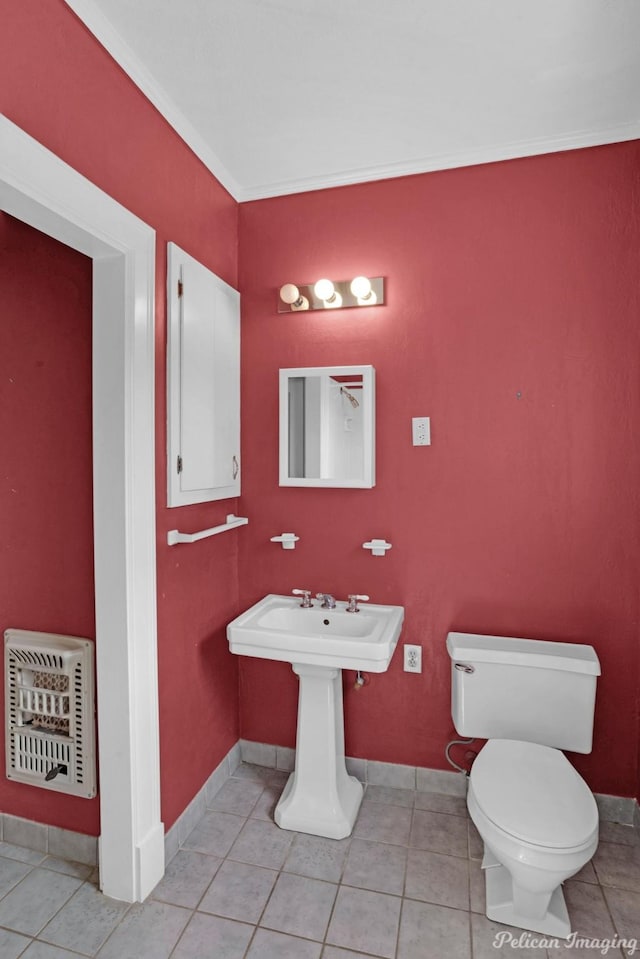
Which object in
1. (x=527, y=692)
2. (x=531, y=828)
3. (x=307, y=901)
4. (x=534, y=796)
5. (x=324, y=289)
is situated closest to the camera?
(x=531, y=828)

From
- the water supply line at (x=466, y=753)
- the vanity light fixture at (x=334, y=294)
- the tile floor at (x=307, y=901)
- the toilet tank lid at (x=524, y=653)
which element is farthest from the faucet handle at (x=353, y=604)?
the vanity light fixture at (x=334, y=294)

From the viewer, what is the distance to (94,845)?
5.76 ft

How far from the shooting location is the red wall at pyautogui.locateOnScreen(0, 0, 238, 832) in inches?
49.8

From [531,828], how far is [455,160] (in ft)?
7.59

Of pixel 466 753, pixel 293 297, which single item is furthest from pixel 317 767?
pixel 293 297

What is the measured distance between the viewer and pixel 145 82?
1.62 m

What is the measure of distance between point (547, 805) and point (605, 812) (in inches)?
29.9

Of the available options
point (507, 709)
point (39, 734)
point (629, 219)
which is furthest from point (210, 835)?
point (629, 219)

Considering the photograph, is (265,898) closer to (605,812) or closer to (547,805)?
(547,805)

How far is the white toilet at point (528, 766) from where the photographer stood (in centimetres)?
140

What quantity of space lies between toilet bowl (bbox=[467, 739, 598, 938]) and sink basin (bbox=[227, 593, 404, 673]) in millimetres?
480

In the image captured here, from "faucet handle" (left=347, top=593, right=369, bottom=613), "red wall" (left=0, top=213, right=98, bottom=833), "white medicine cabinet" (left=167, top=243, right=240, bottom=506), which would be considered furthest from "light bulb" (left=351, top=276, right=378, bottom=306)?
"faucet handle" (left=347, top=593, right=369, bottom=613)

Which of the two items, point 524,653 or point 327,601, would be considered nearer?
point 524,653

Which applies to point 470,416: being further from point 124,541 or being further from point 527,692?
point 124,541
